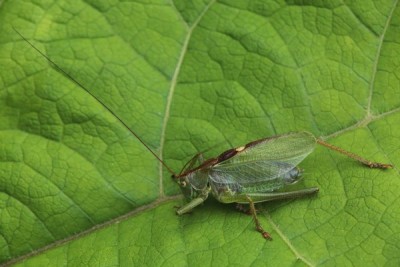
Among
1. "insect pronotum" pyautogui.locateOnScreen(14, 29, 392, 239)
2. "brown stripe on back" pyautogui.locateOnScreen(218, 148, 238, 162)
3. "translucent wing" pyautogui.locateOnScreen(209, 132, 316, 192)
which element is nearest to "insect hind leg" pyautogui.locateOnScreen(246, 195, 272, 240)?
"insect pronotum" pyautogui.locateOnScreen(14, 29, 392, 239)

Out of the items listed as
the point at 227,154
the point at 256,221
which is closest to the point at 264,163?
the point at 227,154

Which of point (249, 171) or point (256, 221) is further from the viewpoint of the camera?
point (249, 171)

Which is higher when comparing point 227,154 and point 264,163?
point 227,154

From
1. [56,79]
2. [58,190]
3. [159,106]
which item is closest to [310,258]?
[159,106]

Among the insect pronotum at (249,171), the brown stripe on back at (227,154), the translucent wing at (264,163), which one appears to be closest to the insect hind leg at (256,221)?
the insect pronotum at (249,171)

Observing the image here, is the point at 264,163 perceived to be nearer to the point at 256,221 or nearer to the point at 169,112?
the point at 256,221
